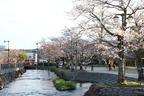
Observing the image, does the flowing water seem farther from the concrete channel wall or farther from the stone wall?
the stone wall

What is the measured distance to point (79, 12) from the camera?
1980 centimetres

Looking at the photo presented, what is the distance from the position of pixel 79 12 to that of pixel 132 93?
8.04 m

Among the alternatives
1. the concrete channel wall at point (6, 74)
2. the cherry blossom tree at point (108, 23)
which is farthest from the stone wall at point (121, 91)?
the concrete channel wall at point (6, 74)

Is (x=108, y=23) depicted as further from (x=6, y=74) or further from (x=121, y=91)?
(x=6, y=74)

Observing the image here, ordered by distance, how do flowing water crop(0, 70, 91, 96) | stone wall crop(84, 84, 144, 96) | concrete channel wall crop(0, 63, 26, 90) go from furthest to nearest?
Answer: concrete channel wall crop(0, 63, 26, 90) < flowing water crop(0, 70, 91, 96) < stone wall crop(84, 84, 144, 96)

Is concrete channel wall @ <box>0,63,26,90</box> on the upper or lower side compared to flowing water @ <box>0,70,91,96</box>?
upper

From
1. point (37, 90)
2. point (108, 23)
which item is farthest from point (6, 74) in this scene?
point (108, 23)

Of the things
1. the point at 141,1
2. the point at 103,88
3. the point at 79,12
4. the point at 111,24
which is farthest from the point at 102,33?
the point at 103,88

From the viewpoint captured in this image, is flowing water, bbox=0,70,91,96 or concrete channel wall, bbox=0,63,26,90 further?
concrete channel wall, bbox=0,63,26,90

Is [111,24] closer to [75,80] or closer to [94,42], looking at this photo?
[94,42]

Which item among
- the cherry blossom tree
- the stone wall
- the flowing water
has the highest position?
the cherry blossom tree

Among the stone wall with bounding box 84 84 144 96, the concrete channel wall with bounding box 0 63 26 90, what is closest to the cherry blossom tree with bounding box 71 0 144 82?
the stone wall with bounding box 84 84 144 96

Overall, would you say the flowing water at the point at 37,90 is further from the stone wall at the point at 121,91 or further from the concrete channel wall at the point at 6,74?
the stone wall at the point at 121,91

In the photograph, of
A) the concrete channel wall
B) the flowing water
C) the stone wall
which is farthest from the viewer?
the concrete channel wall
